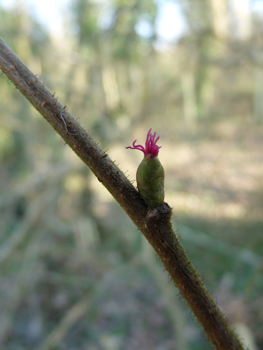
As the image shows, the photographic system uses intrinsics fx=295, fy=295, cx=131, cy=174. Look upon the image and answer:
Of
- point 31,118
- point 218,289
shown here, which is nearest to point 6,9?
point 31,118

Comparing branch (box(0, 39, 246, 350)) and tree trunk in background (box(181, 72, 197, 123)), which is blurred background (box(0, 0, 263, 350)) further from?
branch (box(0, 39, 246, 350))

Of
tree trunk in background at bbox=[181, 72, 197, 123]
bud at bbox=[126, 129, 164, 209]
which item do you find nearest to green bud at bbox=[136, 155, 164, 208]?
bud at bbox=[126, 129, 164, 209]

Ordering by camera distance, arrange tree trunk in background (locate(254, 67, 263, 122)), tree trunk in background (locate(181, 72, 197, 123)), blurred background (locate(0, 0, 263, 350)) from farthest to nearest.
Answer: tree trunk in background (locate(254, 67, 263, 122))
tree trunk in background (locate(181, 72, 197, 123))
blurred background (locate(0, 0, 263, 350))

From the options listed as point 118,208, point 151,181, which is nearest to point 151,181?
point 151,181

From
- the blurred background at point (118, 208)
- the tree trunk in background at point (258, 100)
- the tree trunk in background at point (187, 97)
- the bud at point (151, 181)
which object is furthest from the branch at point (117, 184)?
the tree trunk in background at point (258, 100)

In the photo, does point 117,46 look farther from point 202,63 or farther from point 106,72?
point 202,63

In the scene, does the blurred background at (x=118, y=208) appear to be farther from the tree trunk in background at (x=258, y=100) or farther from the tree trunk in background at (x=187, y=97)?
the tree trunk in background at (x=258, y=100)
